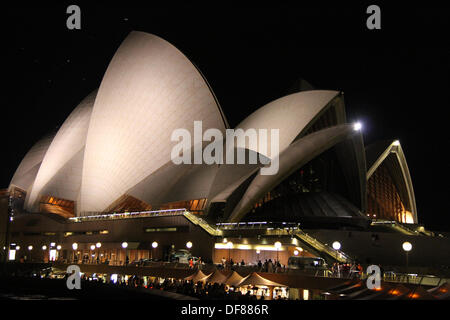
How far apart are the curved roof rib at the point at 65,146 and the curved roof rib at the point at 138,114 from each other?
296 cm

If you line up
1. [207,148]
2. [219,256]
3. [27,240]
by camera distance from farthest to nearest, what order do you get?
[27,240], [207,148], [219,256]

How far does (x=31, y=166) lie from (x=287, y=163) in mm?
28592

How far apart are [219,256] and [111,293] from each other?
14393 millimetres

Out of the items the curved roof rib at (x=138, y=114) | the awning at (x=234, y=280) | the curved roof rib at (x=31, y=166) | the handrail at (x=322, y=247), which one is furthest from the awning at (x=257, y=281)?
the curved roof rib at (x=31, y=166)

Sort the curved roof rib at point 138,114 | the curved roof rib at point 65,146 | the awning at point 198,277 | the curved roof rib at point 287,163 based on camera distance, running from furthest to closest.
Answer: the curved roof rib at point 65,146 → the curved roof rib at point 138,114 → the curved roof rib at point 287,163 → the awning at point 198,277

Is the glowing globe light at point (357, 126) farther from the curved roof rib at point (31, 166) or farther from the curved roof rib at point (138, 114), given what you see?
the curved roof rib at point (31, 166)

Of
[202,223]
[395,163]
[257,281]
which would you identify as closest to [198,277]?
[257,281]

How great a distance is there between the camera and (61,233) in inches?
1529

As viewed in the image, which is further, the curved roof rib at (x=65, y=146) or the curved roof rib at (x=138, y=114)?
the curved roof rib at (x=65, y=146)

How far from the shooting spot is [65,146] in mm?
39250

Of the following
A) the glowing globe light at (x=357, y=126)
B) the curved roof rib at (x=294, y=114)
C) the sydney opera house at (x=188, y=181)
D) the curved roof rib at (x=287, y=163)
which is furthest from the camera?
the glowing globe light at (x=357, y=126)

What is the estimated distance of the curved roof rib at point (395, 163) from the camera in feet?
120

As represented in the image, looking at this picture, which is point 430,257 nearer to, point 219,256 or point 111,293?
point 219,256
